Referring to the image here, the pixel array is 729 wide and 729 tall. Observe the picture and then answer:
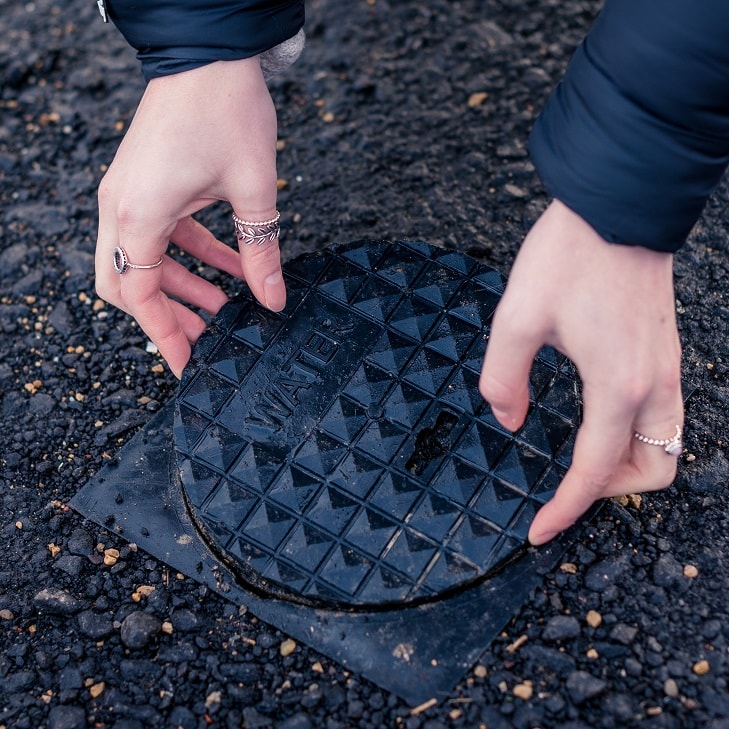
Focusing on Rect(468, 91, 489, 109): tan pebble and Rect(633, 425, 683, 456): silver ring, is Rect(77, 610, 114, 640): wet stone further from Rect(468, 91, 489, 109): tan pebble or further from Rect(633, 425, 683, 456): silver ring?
Rect(468, 91, 489, 109): tan pebble

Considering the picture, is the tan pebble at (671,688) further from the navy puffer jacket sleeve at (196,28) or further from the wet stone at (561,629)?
the navy puffer jacket sleeve at (196,28)

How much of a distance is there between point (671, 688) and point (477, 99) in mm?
2068

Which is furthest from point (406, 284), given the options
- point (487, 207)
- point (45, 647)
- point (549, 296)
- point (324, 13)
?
point (324, 13)

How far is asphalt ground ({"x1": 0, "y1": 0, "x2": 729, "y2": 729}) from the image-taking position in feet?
6.41

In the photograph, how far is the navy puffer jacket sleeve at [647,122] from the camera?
5.23ft

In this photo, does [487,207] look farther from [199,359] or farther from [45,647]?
[45,647]

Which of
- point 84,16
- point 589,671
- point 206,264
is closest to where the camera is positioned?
point 589,671

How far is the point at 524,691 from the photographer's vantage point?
6.30 ft

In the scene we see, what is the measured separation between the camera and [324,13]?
3408 millimetres

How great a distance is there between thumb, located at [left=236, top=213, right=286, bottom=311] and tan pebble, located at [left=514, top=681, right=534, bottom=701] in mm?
1111

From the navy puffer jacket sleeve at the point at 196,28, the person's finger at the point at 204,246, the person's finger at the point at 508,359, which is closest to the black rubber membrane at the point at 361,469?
the person's finger at the point at 204,246

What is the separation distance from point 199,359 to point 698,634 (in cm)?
139

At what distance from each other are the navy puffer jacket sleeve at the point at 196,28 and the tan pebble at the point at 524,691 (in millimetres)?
1575

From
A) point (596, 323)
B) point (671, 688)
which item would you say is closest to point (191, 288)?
point (596, 323)
